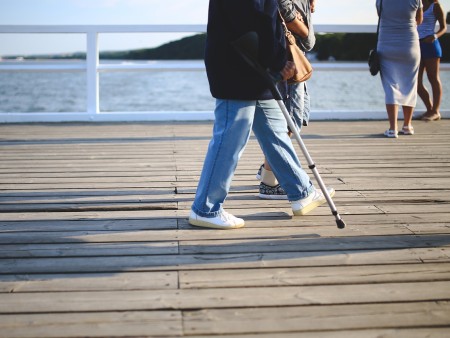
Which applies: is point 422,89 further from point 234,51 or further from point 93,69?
point 234,51

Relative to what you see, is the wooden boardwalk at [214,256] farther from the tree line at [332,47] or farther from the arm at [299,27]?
the tree line at [332,47]

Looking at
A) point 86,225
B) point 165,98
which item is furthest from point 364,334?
point 165,98

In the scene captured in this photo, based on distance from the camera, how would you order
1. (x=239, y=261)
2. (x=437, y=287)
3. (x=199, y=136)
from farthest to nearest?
(x=199, y=136)
(x=239, y=261)
(x=437, y=287)

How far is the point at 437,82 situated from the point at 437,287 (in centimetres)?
580

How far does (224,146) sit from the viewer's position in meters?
3.16

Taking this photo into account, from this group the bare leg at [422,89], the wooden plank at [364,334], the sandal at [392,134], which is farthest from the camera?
the bare leg at [422,89]

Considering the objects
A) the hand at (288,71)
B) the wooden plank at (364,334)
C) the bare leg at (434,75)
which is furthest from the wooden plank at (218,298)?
the bare leg at (434,75)

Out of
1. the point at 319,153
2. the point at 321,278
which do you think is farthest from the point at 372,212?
the point at 319,153

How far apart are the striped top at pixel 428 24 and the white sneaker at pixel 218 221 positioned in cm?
532

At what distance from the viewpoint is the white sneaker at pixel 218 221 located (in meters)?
3.26

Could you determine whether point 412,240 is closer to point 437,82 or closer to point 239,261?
point 239,261

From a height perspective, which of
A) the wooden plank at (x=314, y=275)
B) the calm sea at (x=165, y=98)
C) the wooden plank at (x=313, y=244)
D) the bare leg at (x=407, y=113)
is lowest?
the calm sea at (x=165, y=98)

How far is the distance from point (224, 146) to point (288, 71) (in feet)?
1.65

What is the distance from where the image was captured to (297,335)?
2.07 meters
